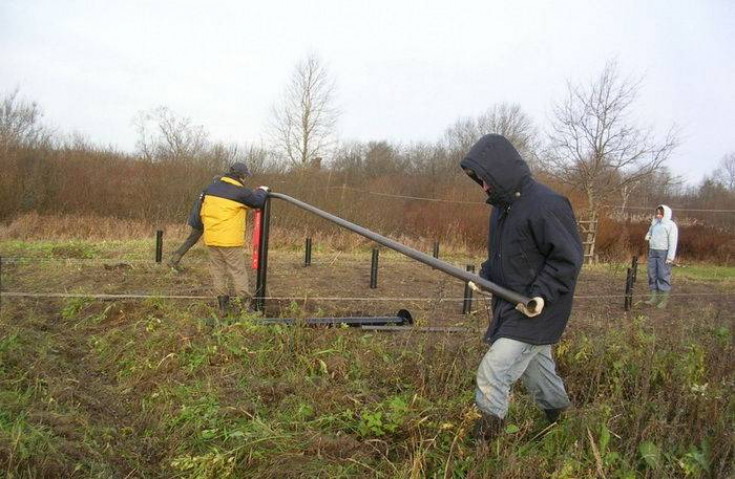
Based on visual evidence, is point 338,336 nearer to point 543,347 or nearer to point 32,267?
point 543,347

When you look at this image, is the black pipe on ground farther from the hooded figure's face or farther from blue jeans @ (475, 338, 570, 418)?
the hooded figure's face

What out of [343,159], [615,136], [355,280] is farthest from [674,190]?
[355,280]

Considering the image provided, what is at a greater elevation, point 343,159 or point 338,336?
point 343,159

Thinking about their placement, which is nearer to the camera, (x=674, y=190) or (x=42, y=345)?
(x=42, y=345)

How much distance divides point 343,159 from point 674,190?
98.4 feet

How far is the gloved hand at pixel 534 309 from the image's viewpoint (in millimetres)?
2686

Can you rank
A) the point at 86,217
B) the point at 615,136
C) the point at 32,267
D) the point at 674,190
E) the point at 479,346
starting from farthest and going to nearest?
the point at 674,190 < the point at 615,136 < the point at 86,217 < the point at 32,267 < the point at 479,346

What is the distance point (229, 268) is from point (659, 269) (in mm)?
6909

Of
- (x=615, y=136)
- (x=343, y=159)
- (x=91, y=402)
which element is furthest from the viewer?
(x=343, y=159)

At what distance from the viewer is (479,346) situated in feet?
13.4

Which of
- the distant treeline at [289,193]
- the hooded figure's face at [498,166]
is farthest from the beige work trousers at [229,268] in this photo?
the distant treeline at [289,193]

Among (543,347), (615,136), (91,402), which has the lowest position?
(91,402)

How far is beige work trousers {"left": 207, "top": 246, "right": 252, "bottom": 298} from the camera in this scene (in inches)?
237

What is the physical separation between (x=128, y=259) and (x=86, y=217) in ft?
29.2
